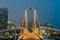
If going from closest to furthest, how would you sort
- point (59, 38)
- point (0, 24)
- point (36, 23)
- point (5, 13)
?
point (59, 38) < point (0, 24) < point (5, 13) < point (36, 23)

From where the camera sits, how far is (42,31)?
504 cm

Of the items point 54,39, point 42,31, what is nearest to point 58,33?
point 54,39

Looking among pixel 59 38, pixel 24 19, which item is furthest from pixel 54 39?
pixel 24 19

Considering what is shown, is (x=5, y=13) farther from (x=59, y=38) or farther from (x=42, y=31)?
(x=59, y=38)

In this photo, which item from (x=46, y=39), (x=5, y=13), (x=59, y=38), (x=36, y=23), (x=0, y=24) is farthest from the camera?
(x=36, y=23)

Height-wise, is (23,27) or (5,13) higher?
(5,13)

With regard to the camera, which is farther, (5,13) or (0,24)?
(5,13)

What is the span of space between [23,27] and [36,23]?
0.43 m

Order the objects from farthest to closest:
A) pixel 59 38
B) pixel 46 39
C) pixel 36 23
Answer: pixel 36 23, pixel 46 39, pixel 59 38

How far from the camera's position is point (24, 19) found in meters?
5.77

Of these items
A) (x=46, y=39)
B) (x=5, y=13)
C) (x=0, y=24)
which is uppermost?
(x=5, y=13)

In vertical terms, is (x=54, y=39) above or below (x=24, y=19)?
below

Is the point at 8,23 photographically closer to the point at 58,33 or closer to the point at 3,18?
the point at 3,18

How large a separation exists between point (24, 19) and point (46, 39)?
188 cm
